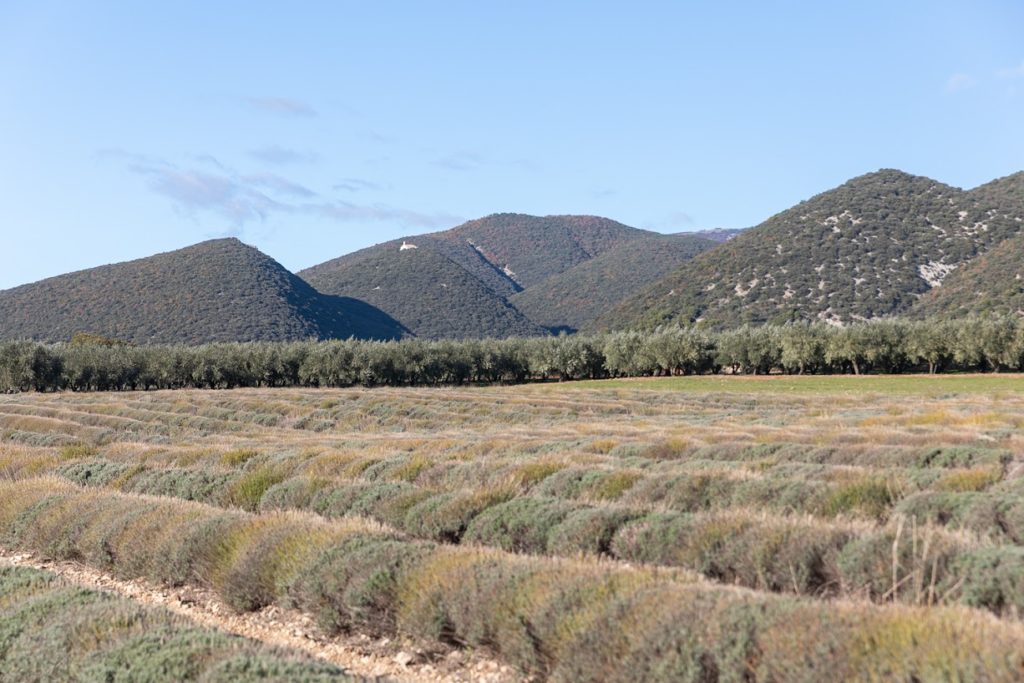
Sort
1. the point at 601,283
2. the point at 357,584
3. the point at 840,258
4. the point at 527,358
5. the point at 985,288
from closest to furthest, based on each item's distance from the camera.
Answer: the point at 357,584 → the point at 527,358 → the point at 985,288 → the point at 840,258 → the point at 601,283

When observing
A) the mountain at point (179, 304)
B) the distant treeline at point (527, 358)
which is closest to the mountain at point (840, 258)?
the distant treeline at point (527, 358)

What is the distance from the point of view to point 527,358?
7812cm

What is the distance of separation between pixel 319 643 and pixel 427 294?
136m

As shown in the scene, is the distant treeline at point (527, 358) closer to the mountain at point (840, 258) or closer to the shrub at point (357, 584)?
the mountain at point (840, 258)

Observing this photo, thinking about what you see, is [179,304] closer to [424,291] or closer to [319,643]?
[424,291]

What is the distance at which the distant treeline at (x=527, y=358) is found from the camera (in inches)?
2496

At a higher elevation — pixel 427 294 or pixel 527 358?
pixel 427 294

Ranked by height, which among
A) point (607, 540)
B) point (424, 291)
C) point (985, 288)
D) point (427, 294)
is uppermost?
point (424, 291)

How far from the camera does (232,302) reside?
354 ft

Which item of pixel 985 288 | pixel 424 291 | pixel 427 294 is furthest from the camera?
pixel 424 291

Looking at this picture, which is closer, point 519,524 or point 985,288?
point 519,524

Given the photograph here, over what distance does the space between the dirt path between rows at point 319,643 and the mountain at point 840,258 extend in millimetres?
84282

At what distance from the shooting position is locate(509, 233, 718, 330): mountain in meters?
142

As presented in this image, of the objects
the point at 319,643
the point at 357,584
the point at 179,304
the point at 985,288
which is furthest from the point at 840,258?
the point at 319,643
